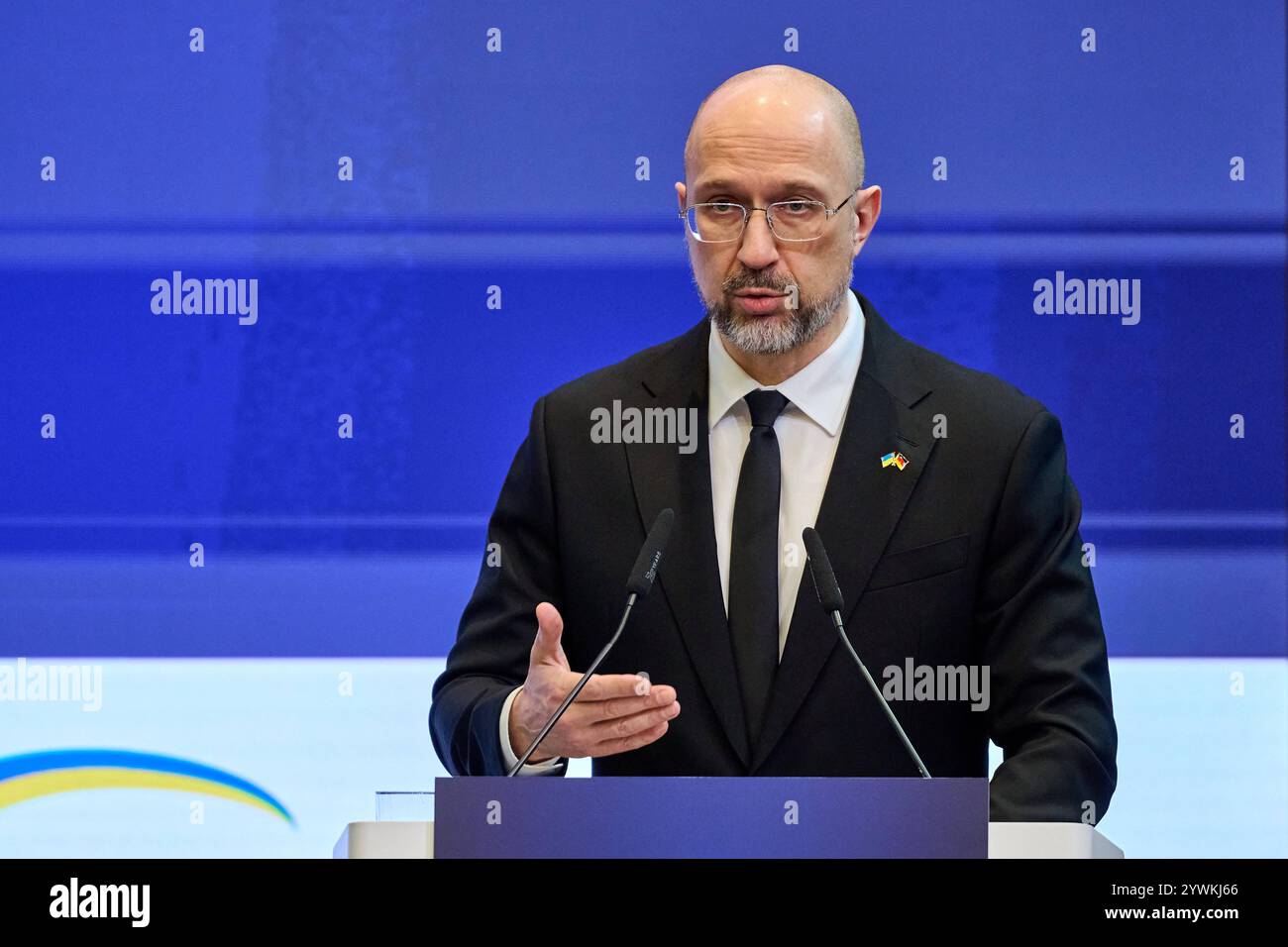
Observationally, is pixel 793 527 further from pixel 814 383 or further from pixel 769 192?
pixel 769 192

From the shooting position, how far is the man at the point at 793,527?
7.02ft

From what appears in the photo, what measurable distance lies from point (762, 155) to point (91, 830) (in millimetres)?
2427

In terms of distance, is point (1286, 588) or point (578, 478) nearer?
point (578, 478)

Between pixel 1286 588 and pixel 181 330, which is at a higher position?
pixel 181 330

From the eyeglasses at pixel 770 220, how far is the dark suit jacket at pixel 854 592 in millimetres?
204

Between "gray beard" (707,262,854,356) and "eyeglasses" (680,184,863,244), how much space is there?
0.31ft

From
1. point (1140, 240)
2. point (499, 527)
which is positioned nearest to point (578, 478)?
point (499, 527)

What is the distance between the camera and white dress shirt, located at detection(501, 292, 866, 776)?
223 cm

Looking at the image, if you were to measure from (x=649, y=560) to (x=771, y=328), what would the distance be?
0.63 meters

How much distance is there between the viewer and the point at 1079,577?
2.13 metres

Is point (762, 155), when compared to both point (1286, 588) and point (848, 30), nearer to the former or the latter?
point (848, 30)
